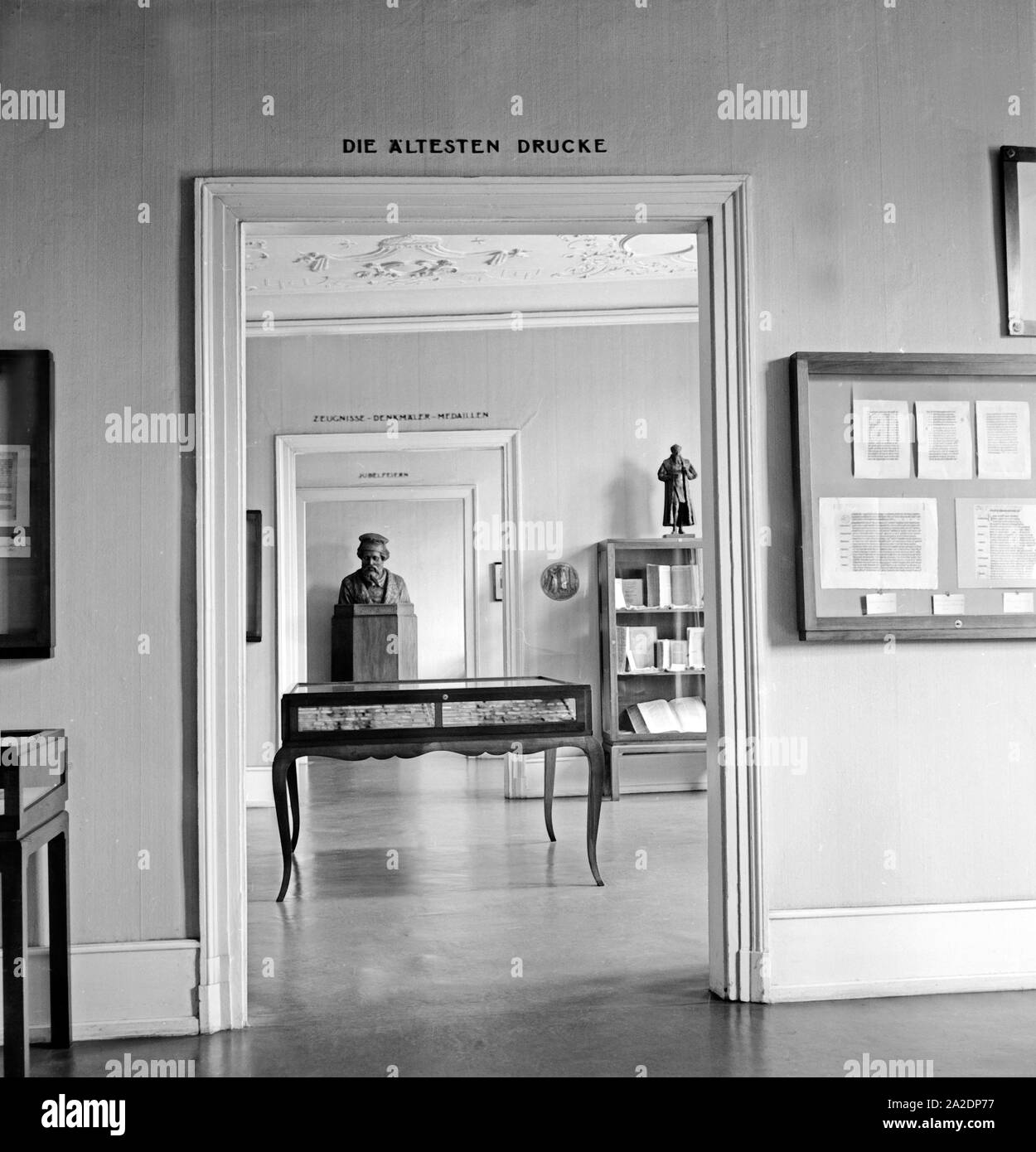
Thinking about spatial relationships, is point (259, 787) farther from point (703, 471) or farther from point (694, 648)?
point (703, 471)

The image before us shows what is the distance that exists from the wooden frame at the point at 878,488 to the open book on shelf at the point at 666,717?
4.38 meters

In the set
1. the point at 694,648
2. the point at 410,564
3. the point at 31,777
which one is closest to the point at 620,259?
the point at 694,648

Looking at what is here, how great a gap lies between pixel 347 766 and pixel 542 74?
25.1 ft

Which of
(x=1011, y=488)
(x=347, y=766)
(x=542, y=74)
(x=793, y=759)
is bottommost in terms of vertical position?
(x=347, y=766)

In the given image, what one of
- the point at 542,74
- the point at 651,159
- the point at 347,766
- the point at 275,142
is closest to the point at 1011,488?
the point at 651,159

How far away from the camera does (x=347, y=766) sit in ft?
34.1

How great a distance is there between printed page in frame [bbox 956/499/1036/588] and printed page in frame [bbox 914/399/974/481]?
0.42 ft

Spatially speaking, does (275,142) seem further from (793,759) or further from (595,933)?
(595,933)

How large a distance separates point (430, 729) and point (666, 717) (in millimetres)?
3321

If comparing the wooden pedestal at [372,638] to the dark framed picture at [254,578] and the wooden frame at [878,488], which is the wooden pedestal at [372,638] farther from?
the wooden frame at [878,488]

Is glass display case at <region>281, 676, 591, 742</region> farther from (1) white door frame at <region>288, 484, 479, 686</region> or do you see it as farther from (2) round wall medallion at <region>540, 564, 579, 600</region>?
(2) round wall medallion at <region>540, 564, 579, 600</region>

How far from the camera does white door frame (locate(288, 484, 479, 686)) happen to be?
871 cm

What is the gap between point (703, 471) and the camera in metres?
3.98
